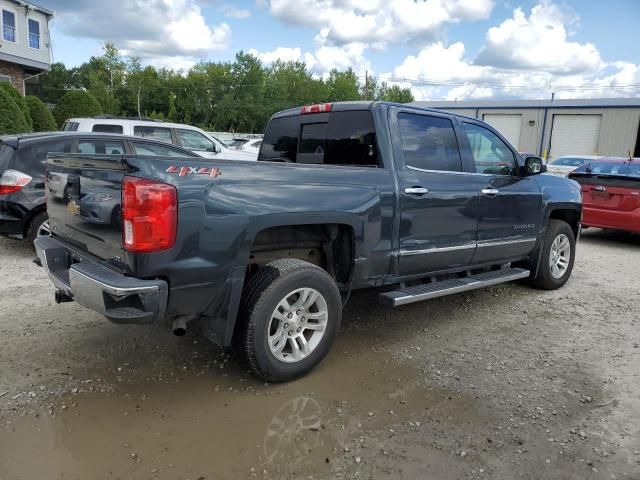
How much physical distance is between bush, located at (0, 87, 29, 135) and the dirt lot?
1449cm

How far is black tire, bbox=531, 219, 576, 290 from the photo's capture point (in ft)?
19.6

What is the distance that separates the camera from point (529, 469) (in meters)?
2.83

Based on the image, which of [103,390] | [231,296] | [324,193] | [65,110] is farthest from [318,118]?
[65,110]

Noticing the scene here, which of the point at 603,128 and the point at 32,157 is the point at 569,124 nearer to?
the point at 603,128

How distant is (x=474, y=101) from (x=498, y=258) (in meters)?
36.5

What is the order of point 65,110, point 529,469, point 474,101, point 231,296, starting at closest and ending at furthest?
point 529,469 → point 231,296 → point 65,110 → point 474,101

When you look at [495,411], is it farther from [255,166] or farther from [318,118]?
[318,118]

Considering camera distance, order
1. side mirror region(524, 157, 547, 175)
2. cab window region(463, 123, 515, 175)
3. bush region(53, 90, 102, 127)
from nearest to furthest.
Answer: cab window region(463, 123, 515, 175) → side mirror region(524, 157, 547, 175) → bush region(53, 90, 102, 127)

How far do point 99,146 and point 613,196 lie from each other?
839cm

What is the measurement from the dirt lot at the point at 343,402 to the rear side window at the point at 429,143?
1520 millimetres

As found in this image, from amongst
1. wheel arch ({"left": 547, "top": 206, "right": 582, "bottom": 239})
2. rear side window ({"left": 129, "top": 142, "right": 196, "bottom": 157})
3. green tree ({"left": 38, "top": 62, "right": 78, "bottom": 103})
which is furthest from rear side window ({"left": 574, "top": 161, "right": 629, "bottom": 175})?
green tree ({"left": 38, "top": 62, "right": 78, "bottom": 103})

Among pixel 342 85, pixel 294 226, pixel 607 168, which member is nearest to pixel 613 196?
pixel 607 168

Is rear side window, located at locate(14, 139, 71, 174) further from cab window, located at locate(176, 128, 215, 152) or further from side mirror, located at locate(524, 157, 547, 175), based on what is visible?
side mirror, located at locate(524, 157, 547, 175)

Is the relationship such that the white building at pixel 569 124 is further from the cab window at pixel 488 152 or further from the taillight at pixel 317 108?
the taillight at pixel 317 108
